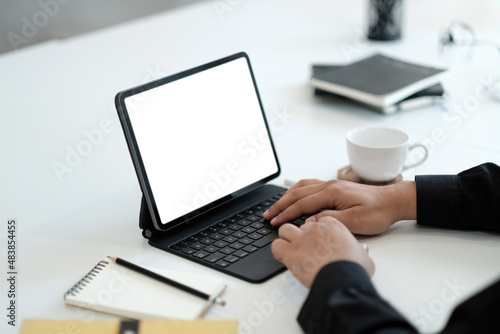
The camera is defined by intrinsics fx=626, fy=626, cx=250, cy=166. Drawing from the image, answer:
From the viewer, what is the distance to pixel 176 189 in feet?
3.38

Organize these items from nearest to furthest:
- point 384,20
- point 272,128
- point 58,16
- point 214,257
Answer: point 214,257
point 272,128
point 384,20
point 58,16

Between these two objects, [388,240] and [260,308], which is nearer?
[260,308]

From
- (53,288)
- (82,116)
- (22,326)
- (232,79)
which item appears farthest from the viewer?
(82,116)

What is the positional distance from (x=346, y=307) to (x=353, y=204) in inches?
11.5

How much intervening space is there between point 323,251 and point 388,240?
6.8 inches

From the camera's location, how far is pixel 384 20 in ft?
6.62

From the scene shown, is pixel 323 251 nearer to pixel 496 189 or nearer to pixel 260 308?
pixel 260 308

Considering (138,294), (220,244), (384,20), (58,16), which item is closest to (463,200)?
(220,244)

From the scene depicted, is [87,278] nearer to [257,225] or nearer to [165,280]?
[165,280]

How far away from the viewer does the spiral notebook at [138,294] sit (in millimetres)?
821

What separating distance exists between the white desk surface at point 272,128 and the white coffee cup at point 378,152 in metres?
0.08

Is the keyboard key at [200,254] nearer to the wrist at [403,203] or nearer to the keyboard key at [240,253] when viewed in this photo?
the keyboard key at [240,253]

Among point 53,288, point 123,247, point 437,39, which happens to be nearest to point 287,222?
point 123,247

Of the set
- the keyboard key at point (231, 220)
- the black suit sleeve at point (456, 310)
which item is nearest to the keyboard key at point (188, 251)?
the keyboard key at point (231, 220)
